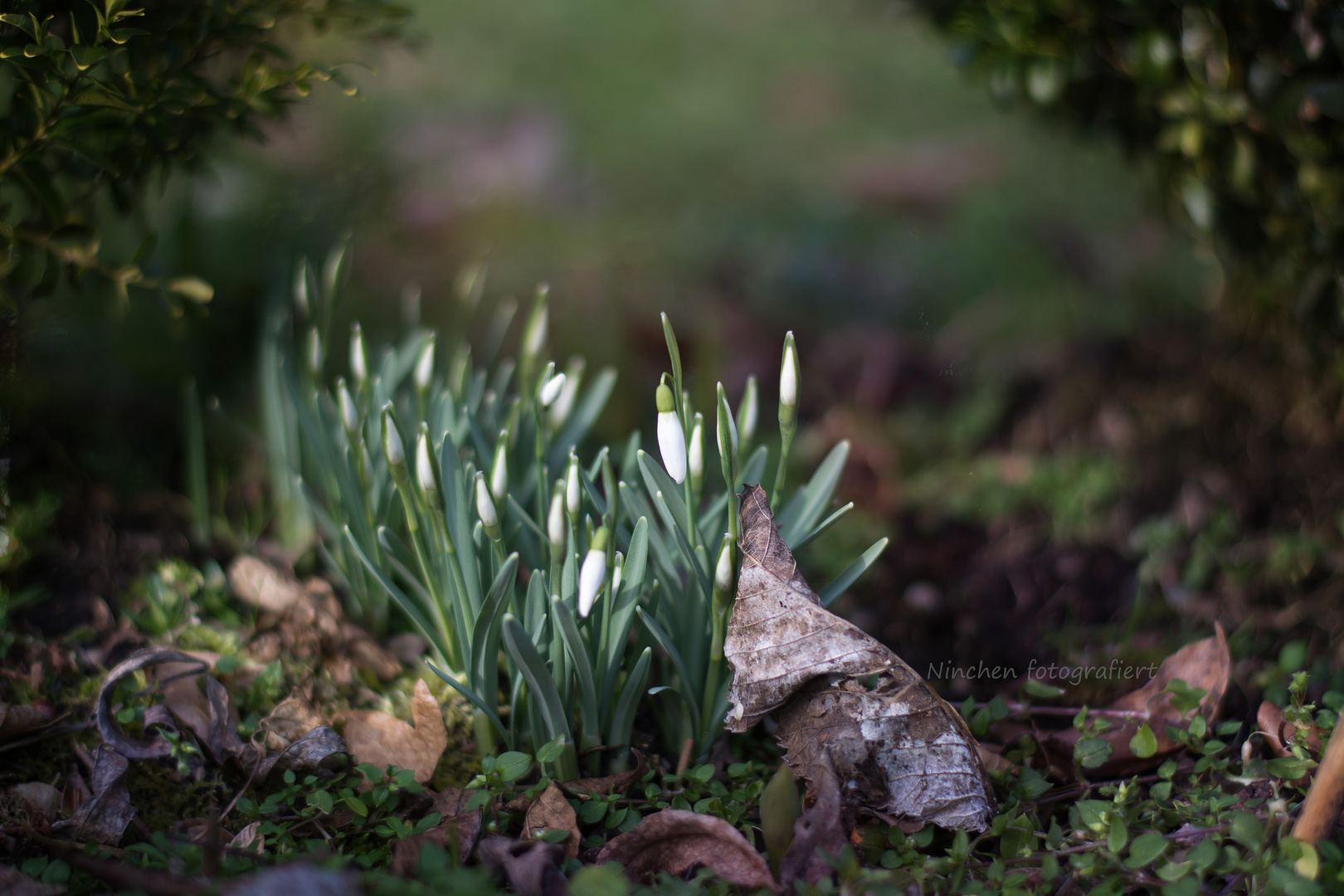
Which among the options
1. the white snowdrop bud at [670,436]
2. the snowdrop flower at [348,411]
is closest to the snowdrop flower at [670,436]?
the white snowdrop bud at [670,436]

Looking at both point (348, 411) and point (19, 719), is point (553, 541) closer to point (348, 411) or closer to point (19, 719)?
point (348, 411)

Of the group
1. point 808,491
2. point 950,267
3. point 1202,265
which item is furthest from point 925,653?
point 1202,265

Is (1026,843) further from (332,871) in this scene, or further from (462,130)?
(462,130)

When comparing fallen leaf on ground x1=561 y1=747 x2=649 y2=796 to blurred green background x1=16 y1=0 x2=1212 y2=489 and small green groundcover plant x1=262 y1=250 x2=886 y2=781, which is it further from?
blurred green background x1=16 y1=0 x2=1212 y2=489

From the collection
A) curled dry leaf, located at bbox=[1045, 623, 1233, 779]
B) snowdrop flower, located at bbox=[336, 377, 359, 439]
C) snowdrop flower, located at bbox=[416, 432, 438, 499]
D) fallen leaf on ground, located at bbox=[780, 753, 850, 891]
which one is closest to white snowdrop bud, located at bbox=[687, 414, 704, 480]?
snowdrop flower, located at bbox=[416, 432, 438, 499]

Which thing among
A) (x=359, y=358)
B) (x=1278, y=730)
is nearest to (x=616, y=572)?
(x=359, y=358)

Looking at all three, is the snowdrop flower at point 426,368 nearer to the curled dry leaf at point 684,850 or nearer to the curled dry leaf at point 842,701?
the curled dry leaf at point 842,701

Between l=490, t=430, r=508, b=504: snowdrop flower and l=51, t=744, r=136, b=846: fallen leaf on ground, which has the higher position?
l=490, t=430, r=508, b=504: snowdrop flower
